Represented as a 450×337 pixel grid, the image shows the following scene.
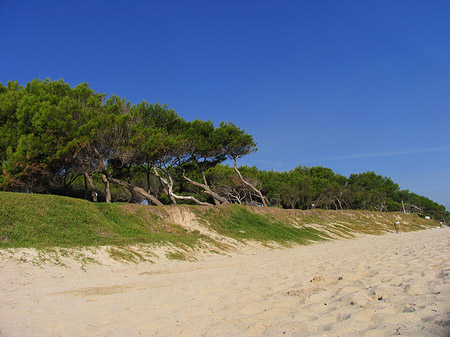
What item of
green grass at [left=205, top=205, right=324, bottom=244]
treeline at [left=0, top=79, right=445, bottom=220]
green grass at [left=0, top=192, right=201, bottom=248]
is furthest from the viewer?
green grass at [left=205, top=205, right=324, bottom=244]

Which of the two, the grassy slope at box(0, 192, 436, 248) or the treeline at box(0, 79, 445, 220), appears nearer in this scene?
the grassy slope at box(0, 192, 436, 248)

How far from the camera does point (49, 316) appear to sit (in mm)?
4426

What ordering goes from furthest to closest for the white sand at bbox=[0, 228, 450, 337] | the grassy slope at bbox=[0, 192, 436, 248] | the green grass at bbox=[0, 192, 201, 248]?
the grassy slope at bbox=[0, 192, 436, 248] → the green grass at bbox=[0, 192, 201, 248] → the white sand at bbox=[0, 228, 450, 337]

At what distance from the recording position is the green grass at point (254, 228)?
67.3ft

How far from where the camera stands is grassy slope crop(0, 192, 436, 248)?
1127cm

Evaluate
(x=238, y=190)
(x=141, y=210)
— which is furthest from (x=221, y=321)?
(x=238, y=190)

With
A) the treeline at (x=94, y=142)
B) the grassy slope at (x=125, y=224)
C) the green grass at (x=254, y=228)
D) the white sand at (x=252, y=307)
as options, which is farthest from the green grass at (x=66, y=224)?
the treeline at (x=94, y=142)

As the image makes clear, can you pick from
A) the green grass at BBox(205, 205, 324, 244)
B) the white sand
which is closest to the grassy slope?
the green grass at BBox(205, 205, 324, 244)

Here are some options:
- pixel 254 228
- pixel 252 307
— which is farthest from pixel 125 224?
pixel 252 307

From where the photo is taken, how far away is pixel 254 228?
22453 millimetres

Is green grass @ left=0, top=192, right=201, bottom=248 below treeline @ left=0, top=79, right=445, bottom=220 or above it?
A: below

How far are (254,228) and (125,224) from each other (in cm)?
1010

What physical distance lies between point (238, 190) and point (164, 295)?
41.7m

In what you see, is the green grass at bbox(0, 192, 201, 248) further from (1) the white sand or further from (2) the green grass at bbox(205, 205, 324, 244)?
(1) the white sand
